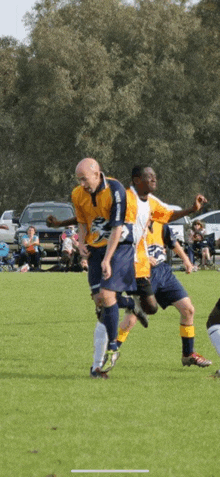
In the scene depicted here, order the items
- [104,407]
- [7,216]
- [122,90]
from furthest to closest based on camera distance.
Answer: [7,216] < [122,90] < [104,407]

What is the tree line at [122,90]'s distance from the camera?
171 ft

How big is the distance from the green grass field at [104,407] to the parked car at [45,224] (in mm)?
20838

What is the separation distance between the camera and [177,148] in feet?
175

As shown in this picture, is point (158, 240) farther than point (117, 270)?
Yes

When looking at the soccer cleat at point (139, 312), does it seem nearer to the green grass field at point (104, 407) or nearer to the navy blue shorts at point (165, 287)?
the navy blue shorts at point (165, 287)

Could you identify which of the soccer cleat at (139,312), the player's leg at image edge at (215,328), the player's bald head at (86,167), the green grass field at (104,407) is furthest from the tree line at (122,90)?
the player's leg at image edge at (215,328)

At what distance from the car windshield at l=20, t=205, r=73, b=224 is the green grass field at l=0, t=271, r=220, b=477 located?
21196 mm

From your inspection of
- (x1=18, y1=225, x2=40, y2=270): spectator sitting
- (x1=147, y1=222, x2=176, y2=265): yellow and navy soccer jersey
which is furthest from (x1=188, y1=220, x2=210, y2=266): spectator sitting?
(x1=147, y1=222, x2=176, y2=265): yellow and navy soccer jersey

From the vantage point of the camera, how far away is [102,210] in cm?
879

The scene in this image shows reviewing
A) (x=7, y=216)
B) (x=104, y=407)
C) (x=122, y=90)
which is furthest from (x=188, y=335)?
(x=7, y=216)

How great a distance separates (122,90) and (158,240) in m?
42.2

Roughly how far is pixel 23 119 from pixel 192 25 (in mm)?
9624

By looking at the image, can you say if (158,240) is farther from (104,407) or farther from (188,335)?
(104,407)

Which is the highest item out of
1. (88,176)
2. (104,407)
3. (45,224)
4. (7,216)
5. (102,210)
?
(88,176)
